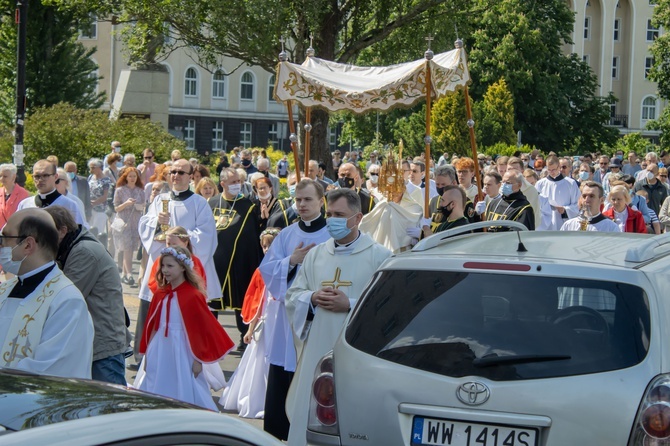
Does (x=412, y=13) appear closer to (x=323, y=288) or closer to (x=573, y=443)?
(x=323, y=288)

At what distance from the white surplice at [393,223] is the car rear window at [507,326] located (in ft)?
21.8

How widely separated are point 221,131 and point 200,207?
228 ft

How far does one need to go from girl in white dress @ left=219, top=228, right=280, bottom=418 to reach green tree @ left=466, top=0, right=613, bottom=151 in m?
45.1

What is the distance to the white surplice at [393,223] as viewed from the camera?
37.4ft

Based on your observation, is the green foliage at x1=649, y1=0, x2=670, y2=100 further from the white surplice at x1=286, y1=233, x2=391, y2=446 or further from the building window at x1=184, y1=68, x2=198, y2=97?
the white surplice at x1=286, y1=233, x2=391, y2=446

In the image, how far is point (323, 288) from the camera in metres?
6.29

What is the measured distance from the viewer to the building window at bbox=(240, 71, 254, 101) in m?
79.5

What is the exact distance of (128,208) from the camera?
15.8m

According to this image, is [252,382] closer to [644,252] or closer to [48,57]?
[644,252]

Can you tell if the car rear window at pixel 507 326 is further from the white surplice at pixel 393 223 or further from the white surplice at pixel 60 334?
the white surplice at pixel 393 223

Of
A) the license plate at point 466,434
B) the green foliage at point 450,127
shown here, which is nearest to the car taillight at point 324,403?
the license plate at point 466,434

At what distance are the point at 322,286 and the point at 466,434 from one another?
228 centimetres

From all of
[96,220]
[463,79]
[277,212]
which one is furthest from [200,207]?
[96,220]

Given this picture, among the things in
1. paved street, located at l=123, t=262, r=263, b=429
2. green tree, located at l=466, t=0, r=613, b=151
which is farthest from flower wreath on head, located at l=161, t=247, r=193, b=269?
green tree, located at l=466, t=0, r=613, b=151
